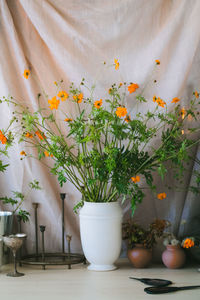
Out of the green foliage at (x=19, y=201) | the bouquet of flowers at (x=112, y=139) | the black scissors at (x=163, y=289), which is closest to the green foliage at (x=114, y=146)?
the bouquet of flowers at (x=112, y=139)

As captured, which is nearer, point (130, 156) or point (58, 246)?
point (130, 156)

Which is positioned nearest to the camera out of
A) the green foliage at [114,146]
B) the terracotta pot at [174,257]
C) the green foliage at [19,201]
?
the green foliage at [114,146]

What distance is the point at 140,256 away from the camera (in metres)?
1.64

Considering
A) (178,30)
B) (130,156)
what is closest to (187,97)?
(178,30)

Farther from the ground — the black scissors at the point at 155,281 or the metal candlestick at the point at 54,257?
the metal candlestick at the point at 54,257

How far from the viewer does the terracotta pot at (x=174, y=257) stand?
163cm

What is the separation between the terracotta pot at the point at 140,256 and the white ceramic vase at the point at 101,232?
0.24 ft

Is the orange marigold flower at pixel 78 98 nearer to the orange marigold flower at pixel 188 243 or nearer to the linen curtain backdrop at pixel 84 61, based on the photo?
the linen curtain backdrop at pixel 84 61

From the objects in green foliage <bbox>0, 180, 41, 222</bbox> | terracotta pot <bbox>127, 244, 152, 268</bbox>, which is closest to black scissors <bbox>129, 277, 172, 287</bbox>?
terracotta pot <bbox>127, 244, 152, 268</bbox>

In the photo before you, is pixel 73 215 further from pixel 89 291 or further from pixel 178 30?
pixel 178 30

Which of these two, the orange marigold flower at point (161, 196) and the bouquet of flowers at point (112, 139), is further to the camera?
the orange marigold flower at point (161, 196)

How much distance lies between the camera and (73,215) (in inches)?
71.9

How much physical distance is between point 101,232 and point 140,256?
18 cm

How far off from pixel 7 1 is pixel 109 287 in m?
1.18
